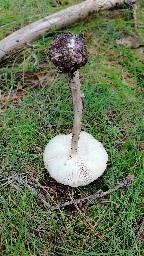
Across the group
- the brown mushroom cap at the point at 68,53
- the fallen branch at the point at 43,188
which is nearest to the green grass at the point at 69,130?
the fallen branch at the point at 43,188

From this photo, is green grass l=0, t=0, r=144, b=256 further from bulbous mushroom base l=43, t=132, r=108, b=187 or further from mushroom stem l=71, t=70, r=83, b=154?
mushroom stem l=71, t=70, r=83, b=154

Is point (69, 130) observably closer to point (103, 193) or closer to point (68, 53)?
point (103, 193)

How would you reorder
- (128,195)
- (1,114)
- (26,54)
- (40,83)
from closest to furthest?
1. (128,195)
2. (1,114)
3. (40,83)
4. (26,54)

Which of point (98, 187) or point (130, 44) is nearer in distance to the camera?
point (98, 187)

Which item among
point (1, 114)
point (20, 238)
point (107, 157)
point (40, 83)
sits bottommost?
point (20, 238)

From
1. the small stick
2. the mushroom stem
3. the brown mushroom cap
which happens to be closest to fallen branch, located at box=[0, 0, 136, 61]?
the mushroom stem

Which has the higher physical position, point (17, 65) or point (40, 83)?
point (17, 65)

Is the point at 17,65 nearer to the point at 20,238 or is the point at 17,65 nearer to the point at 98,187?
the point at 98,187

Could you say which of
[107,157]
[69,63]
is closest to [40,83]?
[107,157]
